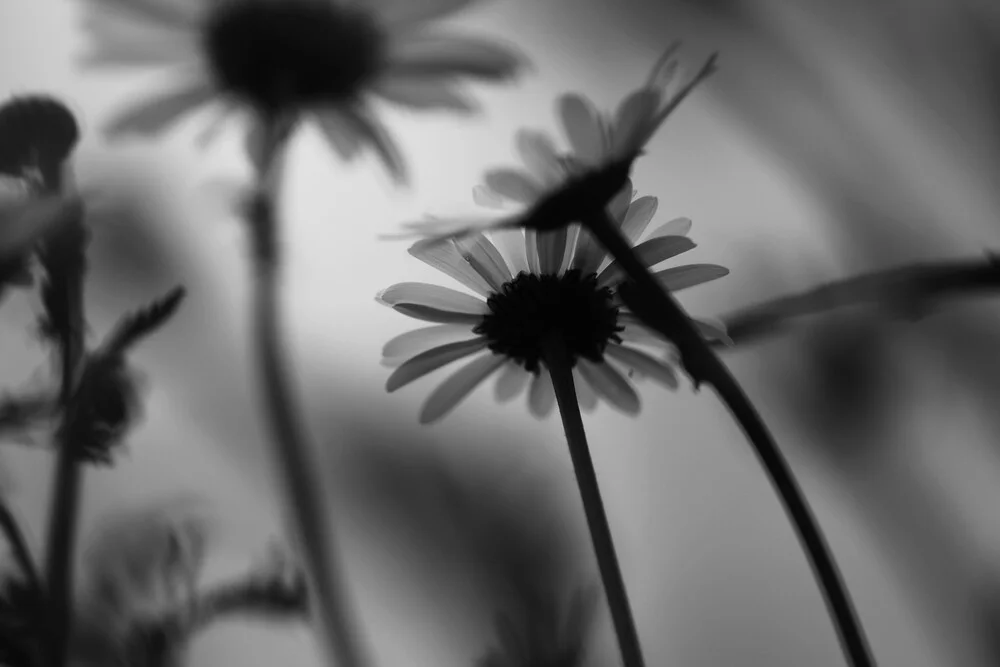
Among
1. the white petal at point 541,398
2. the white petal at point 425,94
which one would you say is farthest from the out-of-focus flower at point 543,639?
the white petal at point 425,94

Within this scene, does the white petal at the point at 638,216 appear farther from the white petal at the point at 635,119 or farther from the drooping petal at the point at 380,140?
the drooping petal at the point at 380,140

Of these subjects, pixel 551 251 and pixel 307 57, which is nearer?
pixel 551 251

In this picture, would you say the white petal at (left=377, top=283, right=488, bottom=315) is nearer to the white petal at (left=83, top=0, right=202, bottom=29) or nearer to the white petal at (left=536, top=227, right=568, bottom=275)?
the white petal at (left=536, top=227, right=568, bottom=275)

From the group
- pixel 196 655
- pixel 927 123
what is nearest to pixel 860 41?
pixel 927 123

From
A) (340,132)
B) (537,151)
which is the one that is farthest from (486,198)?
(340,132)

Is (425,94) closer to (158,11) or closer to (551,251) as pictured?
(158,11)

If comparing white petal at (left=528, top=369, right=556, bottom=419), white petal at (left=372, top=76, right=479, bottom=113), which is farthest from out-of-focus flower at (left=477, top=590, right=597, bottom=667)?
white petal at (left=372, top=76, right=479, bottom=113)
